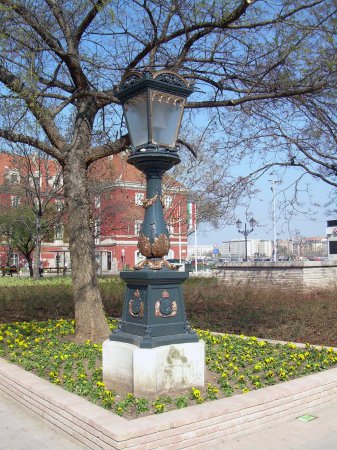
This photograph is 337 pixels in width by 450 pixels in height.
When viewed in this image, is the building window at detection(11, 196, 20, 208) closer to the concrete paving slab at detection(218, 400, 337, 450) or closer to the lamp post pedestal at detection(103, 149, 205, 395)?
the lamp post pedestal at detection(103, 149, 205, 395)

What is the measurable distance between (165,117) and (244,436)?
11.3 ft

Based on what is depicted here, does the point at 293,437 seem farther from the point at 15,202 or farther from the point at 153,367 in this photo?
the point at 15,202

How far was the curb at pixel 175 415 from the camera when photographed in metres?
4.29

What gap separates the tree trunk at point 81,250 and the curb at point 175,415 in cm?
259

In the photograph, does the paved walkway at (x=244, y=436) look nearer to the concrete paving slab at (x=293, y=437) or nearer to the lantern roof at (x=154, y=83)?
the concrete paving slab at (x=293, y=437)

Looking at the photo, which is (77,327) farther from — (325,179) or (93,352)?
(325,179)

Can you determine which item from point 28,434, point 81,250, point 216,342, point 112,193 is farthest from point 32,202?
point 28,434

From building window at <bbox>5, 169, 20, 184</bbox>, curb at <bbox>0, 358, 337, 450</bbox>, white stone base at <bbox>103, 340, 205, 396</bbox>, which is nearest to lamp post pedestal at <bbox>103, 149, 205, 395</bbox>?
white stone base at <bbox>103, 340, 205, 396</bbox>

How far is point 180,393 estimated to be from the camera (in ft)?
18.0

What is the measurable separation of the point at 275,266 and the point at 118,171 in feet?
51.3

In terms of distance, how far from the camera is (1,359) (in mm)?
7301

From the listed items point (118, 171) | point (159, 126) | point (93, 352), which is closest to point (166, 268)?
point (159, 126)

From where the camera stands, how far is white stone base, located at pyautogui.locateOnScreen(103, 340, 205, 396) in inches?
210

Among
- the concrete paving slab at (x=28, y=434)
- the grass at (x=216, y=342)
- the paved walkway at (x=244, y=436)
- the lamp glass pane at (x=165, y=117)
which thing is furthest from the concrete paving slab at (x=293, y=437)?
the lamp glass pane at (x=165, y=117)
